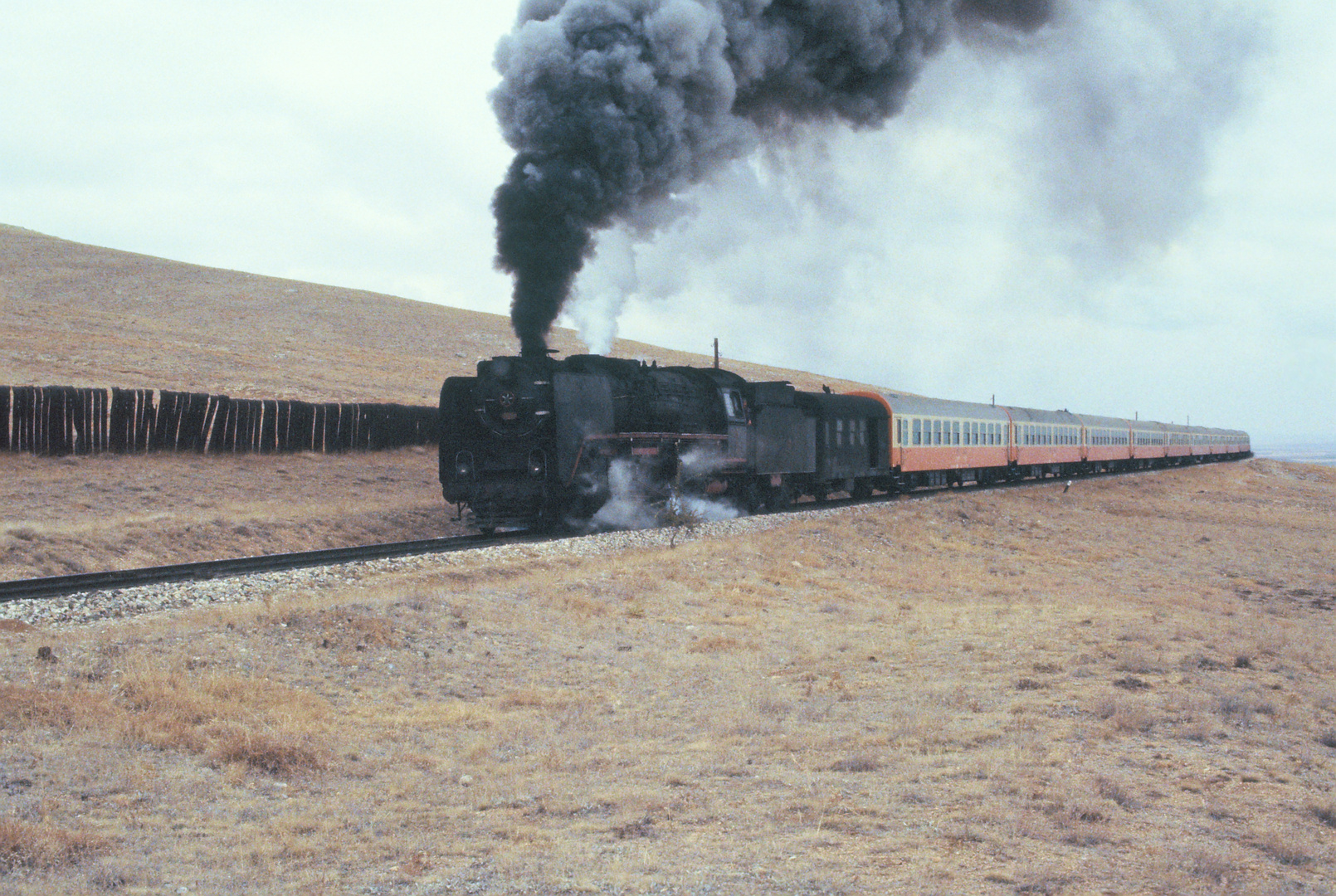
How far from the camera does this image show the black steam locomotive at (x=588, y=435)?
19.0 m

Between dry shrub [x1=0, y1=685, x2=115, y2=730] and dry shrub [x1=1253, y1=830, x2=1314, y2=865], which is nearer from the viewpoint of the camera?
dry shrub [x1=1253, y1=830, x2=1314, y2=865]

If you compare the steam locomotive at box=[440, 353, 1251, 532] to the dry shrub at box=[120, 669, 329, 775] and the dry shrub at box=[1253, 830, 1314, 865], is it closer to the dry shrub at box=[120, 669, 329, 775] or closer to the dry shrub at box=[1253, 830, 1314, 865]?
the dry shrub at box=[120, 669, 329, 775]

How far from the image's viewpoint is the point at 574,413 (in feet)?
63.0

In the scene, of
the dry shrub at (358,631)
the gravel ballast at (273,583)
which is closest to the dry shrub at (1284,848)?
the dry shrub at (358,631)

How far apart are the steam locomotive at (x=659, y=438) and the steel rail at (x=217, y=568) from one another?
41.4 inches

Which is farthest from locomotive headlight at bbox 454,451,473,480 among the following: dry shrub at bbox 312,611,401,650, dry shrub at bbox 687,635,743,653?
dry shrub at bbox 312,611,401,650

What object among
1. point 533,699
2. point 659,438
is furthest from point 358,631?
point 659,438

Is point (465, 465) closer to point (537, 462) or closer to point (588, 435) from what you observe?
point (537, 462)

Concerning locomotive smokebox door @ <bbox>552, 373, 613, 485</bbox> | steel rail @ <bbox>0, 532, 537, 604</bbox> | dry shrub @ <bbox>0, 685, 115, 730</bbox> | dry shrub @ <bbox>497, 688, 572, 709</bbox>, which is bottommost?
dry shrub @ <bbox>497, 688, 572, 709</bbox>

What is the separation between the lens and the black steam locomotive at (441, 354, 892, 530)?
1902 cm

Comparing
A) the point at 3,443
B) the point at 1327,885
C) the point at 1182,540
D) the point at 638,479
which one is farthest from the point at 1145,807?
the point at 1182,540

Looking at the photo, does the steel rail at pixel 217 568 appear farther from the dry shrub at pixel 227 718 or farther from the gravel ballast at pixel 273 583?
the dry shrub at pixel 227 718

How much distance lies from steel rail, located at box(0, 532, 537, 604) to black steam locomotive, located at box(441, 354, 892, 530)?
1.04 meters

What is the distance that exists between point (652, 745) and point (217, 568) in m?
9.32
